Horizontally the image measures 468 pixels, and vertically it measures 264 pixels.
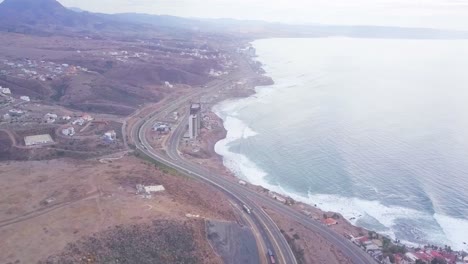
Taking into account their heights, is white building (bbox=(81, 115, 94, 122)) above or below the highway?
above

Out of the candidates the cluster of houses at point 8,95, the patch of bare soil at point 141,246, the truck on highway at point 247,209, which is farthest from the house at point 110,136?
the patch of bare soil at point 141,246

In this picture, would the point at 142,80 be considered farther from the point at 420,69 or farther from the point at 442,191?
the point at 420,69

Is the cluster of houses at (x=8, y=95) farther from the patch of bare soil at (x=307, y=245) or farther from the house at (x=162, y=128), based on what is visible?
the patch of bare soil at (x=307, y=245)

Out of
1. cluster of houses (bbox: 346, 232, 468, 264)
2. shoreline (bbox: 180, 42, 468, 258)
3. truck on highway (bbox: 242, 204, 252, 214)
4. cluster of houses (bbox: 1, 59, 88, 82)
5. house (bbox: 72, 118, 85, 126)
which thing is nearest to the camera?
cluster of houses (bbox: 346, 232, 468, 264)

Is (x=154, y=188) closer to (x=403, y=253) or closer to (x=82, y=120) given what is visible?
(x=403, y=253)

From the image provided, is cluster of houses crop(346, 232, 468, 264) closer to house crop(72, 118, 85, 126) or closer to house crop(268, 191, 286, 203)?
house crop(268, 191, 286, 203)

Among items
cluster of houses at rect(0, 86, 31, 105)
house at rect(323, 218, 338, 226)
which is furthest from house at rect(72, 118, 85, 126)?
house at rect(323, 218, 338, 226)

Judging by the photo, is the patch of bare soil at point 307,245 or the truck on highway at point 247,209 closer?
the patch of bare soil at point 307,245
